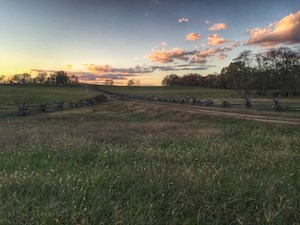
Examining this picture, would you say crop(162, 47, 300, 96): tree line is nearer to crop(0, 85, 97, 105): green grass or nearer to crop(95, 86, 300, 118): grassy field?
crop(95, 86, 300, 118): grassy field

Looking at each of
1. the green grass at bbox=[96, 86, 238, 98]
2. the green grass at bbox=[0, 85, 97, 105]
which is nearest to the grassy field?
the green grass at bbox=[96, 86, 238, 98]

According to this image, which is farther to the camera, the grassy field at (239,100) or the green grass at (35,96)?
the green grass at (35,96)

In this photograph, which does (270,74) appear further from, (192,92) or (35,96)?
(35,96)

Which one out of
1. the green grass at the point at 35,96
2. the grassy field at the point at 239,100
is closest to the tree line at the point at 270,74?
the grassy field at the point at 239,100

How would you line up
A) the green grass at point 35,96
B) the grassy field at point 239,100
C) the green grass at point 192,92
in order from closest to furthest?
the grassy field at point 239,100, the green grass at point 35,96, the green grass at point 192,92

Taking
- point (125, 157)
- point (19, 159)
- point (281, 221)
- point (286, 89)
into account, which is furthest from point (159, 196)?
point (286, 89)

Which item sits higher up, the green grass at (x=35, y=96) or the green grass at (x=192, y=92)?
the green grass at (x=35, y=96)

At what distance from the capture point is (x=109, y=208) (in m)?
5.31

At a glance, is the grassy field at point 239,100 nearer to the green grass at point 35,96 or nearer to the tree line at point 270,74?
the tree line at point 270,74

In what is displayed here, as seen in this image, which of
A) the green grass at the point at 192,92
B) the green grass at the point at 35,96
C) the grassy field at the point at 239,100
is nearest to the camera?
the grassy field at the point at 239,100

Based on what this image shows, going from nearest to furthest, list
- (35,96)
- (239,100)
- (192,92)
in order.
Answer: (239,100) → (35,96) → (192,92)

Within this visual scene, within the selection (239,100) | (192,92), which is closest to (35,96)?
(239,100)

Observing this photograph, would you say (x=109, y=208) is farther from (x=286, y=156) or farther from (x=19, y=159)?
(x=286, y=156)

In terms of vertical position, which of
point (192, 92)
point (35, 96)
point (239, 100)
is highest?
point (35, 96)
